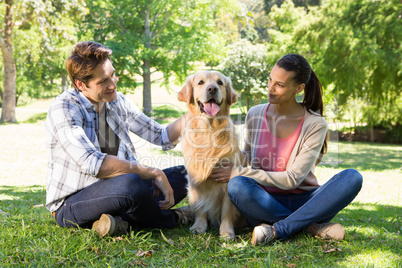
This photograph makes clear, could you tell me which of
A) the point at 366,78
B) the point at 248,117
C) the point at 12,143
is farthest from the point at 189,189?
the point at 366,78

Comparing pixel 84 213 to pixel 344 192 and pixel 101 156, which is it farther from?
pixel 344 192

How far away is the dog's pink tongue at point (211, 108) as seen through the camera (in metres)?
2.90

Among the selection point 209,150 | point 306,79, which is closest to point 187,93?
point 209,150

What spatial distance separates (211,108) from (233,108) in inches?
58.0

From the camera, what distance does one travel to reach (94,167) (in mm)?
2312

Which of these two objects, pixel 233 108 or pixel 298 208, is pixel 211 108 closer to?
pixel 298 208

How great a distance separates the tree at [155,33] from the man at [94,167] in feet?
53.1

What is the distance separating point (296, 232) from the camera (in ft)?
8.54

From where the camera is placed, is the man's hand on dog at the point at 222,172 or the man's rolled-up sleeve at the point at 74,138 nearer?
the man's rolled-up sleeve at the point at 74,138

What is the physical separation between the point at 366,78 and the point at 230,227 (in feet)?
36.4

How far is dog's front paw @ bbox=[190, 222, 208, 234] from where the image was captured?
2.84 metres

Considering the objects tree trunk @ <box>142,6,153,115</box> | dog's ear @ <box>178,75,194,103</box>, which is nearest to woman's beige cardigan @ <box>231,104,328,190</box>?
dog's ear @ <box>178,75,194,103</box>

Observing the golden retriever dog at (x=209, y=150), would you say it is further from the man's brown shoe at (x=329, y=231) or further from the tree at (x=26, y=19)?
the tree at (x=26, y=19)

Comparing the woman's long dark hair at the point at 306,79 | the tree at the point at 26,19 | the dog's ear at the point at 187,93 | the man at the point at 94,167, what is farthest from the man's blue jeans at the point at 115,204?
the tree at the point at 26,19
